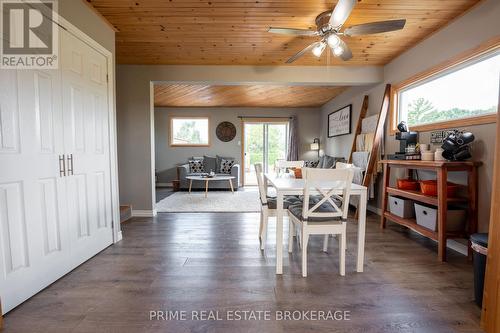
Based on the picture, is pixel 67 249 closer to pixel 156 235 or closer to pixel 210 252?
pixel 156 235

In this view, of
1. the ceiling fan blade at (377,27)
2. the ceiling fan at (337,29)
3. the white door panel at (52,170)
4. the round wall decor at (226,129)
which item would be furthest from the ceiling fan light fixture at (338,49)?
the round wall decor at (226,129)

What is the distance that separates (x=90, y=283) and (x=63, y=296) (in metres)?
0.18

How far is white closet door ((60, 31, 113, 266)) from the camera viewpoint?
77.9 inches

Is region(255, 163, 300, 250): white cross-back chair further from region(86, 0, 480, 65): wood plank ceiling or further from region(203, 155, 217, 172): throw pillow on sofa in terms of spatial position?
region(203, 155, 217, 172): throw pillow on sofa

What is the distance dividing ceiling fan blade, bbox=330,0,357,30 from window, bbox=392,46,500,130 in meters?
1.43

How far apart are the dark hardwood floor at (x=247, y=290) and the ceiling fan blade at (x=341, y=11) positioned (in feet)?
6.90

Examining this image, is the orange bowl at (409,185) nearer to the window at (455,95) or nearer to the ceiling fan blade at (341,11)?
the window at (455,95)

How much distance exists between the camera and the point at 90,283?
183cm

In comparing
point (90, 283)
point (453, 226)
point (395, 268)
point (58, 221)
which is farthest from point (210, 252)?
point (453, 226)

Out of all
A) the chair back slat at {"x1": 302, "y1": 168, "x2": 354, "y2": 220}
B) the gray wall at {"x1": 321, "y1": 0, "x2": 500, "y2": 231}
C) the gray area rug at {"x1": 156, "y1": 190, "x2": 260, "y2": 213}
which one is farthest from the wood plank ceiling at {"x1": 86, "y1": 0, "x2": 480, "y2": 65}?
the gray area rug at {"x1": 156, "y1": 190, "x2": 260, "y2": 213}

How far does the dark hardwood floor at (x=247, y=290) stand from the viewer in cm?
140

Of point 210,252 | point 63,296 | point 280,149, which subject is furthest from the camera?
point 280,149

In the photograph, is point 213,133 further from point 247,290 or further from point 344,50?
point 247,290

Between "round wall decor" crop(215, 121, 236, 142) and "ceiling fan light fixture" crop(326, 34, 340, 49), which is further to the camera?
"round wall decor" crop(215, 121, 236, 142)
